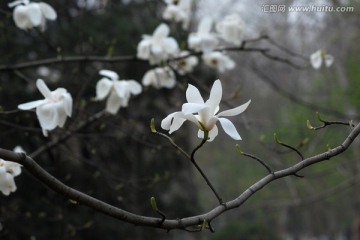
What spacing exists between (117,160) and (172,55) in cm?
250

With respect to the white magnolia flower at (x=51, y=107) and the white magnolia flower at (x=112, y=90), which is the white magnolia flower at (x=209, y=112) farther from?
the white magnolia flower at (x=112, y=90)

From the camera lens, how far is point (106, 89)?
2186 mm

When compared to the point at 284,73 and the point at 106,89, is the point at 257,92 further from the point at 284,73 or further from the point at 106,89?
the point at 106,89

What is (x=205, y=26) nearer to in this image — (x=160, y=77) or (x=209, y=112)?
(x=160, y=77)

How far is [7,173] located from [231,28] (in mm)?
1785

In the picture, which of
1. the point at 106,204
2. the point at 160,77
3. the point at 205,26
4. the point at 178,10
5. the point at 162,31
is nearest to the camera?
the point at 106,204

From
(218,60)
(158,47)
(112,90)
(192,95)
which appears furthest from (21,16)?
(192,95)

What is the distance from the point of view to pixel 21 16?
228cm

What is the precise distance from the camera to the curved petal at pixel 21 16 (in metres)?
2.27

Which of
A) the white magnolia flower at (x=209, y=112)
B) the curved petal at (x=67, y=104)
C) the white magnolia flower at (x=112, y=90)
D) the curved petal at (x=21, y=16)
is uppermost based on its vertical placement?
the white magnolia flower at (x=209, y=112)

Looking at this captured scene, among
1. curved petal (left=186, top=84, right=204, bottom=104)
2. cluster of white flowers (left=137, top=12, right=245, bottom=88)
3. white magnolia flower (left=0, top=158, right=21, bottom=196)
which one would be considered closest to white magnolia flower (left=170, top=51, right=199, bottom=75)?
cluster of white flowers (left=137, top=12, right=245, bottom=88)

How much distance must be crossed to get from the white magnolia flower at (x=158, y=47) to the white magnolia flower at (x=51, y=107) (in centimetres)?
101

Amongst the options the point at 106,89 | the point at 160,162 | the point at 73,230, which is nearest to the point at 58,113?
the point at 106,89

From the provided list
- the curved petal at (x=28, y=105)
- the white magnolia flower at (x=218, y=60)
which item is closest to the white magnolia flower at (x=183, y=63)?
the white magnolia flower at (x=218, y=60)
